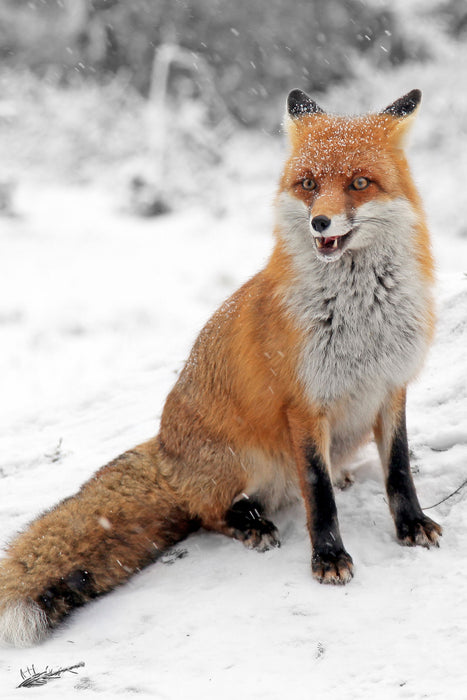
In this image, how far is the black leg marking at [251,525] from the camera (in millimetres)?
3076

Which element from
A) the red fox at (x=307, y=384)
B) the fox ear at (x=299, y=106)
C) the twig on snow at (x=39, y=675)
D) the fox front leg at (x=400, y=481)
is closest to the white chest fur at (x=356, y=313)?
the red fox at (x=307, y=384)

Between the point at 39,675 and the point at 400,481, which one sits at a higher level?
the point at 400,481

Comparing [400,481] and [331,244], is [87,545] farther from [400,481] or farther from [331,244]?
[331,244]

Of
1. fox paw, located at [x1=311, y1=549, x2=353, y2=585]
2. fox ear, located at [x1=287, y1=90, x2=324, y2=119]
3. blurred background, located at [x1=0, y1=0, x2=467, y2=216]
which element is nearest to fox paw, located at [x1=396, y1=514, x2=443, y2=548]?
fox paw, located at [x1=311, y1=549, x2=353, y2=585]

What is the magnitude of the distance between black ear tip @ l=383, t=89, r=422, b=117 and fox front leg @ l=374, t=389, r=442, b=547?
1.24m

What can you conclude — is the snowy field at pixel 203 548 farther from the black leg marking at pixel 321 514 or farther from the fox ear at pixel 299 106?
the fox ear at pixel 299 106

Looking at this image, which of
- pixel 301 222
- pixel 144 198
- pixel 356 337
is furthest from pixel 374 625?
Answer: pixel 144 198

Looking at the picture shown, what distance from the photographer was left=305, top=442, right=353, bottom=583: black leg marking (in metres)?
2.75

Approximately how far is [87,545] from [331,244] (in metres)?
1.66

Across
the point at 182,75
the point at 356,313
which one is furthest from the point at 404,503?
the point at 182,75

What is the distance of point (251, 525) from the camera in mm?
3135

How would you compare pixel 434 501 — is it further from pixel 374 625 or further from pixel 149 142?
pixel 149 142

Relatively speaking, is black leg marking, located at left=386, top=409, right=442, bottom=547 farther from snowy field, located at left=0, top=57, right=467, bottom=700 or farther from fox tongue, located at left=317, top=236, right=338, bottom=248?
fox tongue, located at left=317, top=236, right=338, bottom=248

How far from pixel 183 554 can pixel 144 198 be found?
8563mm
